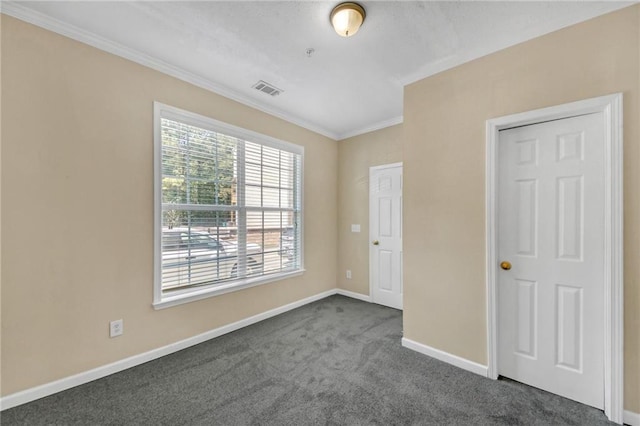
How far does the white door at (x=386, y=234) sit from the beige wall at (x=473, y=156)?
3.74 ft

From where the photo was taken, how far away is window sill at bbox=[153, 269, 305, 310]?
2.44 meters

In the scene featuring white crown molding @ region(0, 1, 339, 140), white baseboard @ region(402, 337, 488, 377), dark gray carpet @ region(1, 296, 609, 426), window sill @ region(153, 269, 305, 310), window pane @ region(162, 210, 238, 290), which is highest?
white crown molding @ region(0, 1, 339, 140)

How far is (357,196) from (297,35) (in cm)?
257

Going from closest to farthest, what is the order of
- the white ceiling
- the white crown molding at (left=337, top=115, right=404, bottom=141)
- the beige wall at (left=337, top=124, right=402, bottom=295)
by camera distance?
1. the white ceiling
2. the white crown molding at (left=337, top=115, right=404, bottom=141)
3. the beige wall at (left=337, top=124, right=402, bottom=295)

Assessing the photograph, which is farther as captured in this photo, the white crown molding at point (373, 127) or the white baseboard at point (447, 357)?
the white crown molding at point (373, 127)

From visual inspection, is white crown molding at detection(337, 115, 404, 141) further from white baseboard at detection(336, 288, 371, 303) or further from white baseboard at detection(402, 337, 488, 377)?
white baseboard at detection(402, 337, 488, 377)

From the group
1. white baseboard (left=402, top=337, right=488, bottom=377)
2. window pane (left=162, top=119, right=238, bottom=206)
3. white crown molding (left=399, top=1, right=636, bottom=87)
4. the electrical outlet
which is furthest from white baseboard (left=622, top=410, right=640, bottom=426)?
the electrical outlet

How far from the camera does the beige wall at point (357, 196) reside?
12.9 ft

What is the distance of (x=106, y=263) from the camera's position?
83.7 inches

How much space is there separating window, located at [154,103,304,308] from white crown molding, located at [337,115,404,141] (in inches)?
37.6

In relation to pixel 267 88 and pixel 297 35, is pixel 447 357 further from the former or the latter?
pixel 267 88

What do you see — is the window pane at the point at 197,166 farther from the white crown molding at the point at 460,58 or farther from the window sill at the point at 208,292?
the white crown molding at the point at 460,58

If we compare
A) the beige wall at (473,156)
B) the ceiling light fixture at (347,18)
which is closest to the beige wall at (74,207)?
the ceiling light fixture at (347,18)

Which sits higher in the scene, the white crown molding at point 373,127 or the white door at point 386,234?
the white crown molding at point 373,127
